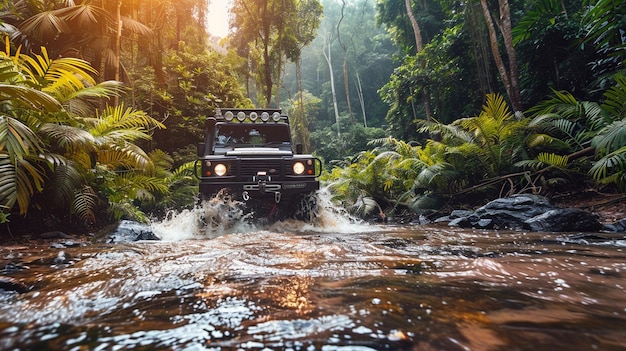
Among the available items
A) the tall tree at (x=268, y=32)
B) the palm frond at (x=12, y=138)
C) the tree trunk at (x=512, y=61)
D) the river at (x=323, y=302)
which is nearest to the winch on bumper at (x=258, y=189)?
the palm frond at (x=12, y=138)

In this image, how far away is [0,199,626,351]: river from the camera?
0.93 m

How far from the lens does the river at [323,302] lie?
926mm

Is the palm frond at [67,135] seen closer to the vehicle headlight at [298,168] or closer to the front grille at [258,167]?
the front grille at [258,167]

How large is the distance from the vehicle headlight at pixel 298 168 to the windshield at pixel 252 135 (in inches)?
42.3

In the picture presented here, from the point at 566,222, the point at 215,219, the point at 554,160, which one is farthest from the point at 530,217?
the point at 215,219

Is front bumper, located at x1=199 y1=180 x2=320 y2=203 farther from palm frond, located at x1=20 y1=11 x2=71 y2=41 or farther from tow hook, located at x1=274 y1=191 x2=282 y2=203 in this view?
palm frond, located at x1=20 y1=11 x2=71 y2=41

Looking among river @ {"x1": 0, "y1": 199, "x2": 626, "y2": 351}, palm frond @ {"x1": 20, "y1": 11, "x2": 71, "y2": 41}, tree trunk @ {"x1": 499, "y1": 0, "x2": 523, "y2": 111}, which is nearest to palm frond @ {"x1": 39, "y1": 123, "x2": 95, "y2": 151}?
river @ {"x1": 0, "y1": 199, "x2": 626, "y2": 351}

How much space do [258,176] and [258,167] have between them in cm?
14

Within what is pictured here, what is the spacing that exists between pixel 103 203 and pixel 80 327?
462 cm

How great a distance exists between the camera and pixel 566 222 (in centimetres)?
378

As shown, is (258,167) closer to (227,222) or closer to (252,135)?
(227,222)

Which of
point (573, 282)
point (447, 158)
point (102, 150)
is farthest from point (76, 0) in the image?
point (573, 282)

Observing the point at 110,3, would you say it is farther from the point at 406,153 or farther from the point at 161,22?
the point at 406,153

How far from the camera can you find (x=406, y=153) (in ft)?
28.3
